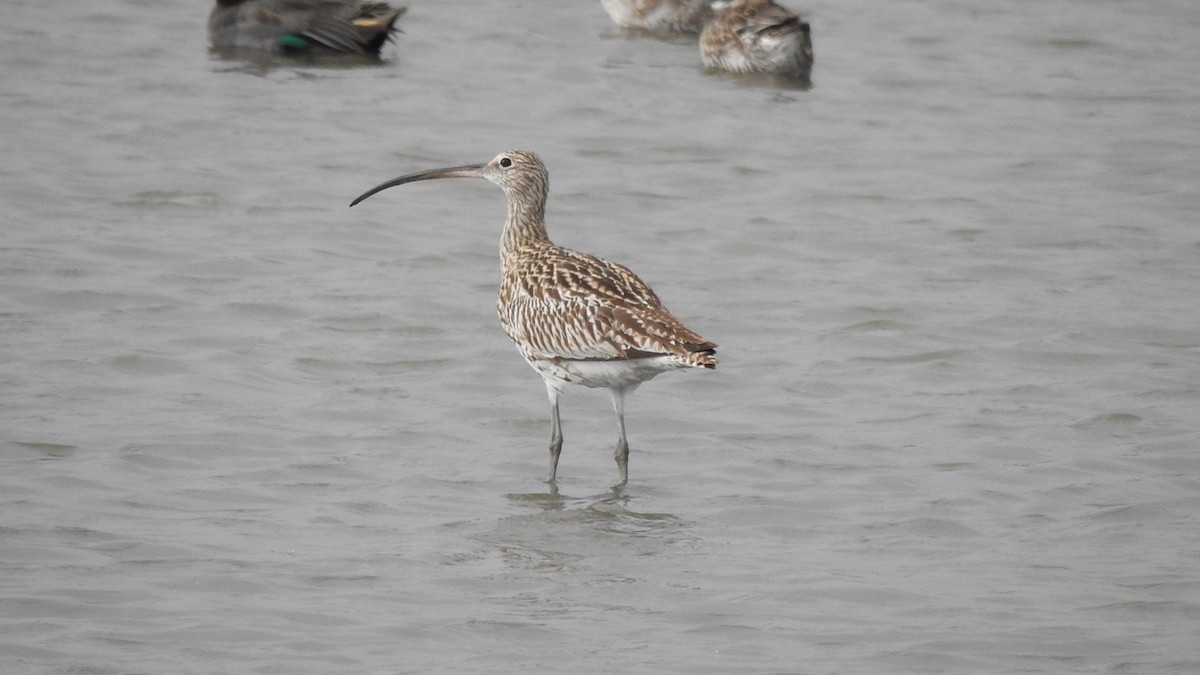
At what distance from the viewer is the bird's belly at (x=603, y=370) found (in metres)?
8.54

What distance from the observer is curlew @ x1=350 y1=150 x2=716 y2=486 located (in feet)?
27.6

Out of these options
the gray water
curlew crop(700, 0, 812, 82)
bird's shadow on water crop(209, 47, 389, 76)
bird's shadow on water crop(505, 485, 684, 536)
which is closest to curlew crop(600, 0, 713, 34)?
the gray water

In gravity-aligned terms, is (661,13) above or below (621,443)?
above

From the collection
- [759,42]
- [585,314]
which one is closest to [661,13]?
[759,42]

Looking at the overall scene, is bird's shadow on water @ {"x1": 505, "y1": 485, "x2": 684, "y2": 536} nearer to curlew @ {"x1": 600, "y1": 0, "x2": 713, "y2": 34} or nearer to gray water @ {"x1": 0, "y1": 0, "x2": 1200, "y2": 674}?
gray water @ {"x1": 0, "y1": 0, "x2": 1200, "y2": 674}

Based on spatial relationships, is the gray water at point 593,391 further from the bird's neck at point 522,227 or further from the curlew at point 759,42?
the bird's neck at point 522,227

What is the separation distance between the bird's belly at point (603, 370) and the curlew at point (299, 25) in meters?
9.11

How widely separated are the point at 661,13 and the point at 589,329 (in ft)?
36.1

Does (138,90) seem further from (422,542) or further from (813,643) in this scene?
(813,643)

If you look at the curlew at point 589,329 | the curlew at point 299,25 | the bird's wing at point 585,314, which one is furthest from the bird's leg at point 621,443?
the curlew at point 299,25

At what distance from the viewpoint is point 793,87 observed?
17516 millimetres

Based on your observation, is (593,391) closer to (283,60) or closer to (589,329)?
(589,329)

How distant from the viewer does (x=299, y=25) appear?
17391mm

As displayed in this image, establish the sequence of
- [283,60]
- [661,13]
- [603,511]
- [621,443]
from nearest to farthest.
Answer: [603,511] < [621,443] < [283,60] < [661,13]
